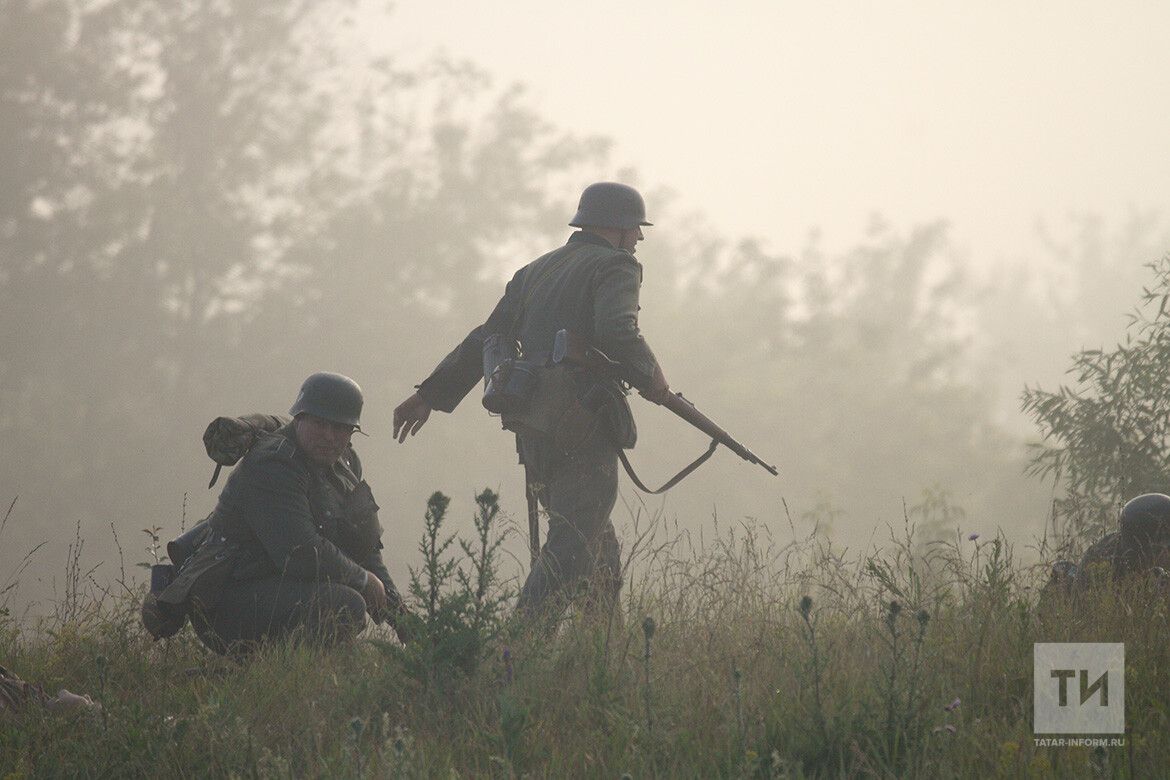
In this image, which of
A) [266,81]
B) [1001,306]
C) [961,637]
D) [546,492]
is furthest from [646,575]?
[1001,306]

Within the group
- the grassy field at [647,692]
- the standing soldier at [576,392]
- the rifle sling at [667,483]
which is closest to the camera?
the grassy field at [647,692]

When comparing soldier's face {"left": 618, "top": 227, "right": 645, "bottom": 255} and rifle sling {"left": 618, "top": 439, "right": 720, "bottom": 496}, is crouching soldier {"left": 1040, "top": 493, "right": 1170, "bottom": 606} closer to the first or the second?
rifle sling {"left": 618, "top": 439, "right": 720, "bottom": 496}

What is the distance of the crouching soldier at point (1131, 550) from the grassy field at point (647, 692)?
0.16 metres

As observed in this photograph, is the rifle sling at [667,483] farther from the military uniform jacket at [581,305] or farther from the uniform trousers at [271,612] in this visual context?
the uniform trousers at [271,612]

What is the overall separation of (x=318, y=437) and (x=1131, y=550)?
12.2 ft

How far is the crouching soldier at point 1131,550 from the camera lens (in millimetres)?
5361

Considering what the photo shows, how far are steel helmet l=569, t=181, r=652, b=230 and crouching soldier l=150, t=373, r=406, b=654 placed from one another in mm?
1486

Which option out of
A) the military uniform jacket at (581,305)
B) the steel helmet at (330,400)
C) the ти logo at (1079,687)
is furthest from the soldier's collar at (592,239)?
the ти logo at (1079,687)

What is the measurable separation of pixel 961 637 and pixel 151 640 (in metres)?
3.45

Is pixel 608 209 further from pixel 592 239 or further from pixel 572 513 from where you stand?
pixel 572 513

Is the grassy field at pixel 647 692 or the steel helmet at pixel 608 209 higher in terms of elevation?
the steel helmet at pixel 608 209

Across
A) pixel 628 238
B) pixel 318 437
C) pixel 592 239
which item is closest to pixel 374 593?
pixel 318 437

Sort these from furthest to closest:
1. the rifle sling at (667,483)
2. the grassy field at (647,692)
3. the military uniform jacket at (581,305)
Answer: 1. the rifle sling at (667,483)
2. the military uniform jacket at (581,305)
3. the grassy field at (647,692)

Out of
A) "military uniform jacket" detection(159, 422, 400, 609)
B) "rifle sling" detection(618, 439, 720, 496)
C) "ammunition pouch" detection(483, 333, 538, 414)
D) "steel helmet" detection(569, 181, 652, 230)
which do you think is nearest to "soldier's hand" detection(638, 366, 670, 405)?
"rifle sling" detection(618, 439, 720, 496)
